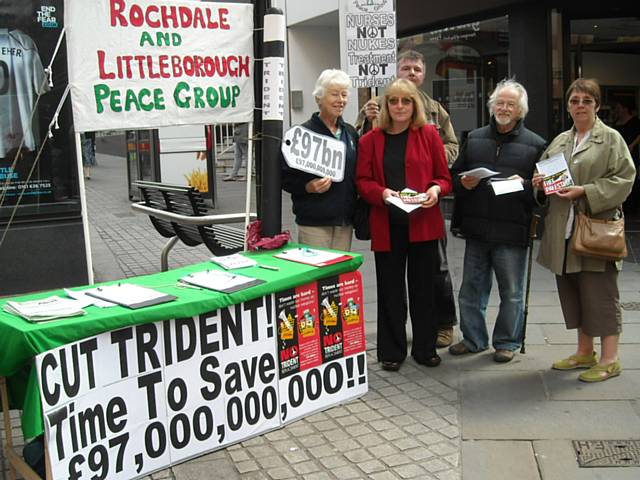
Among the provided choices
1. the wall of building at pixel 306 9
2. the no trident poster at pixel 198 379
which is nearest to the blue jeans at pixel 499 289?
the no trident poster at pixel 198 379

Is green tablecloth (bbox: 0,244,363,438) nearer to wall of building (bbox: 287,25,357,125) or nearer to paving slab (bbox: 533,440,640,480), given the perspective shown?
paving slab (bbox: 533,440,640,480)

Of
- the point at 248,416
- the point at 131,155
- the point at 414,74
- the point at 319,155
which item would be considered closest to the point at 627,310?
the point at 414,74

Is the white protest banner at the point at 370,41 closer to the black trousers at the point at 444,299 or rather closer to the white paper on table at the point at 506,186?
the black trousers at the point at 444,299

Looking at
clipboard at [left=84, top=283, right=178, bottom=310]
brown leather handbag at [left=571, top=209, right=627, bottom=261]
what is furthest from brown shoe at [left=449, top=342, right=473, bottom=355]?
clipboard at [left=84, top=283, right=178, bottom=310]

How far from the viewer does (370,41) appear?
21.2ft

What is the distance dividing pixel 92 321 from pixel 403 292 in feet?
7.79

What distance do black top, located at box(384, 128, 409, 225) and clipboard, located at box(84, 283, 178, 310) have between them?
1791mm

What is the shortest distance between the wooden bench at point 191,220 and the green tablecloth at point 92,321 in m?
1.86

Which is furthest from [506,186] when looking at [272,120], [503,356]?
[272,120]

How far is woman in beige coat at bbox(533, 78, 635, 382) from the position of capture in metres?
4.79

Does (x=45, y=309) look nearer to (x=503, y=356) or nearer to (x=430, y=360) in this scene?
(x=430, y=360)

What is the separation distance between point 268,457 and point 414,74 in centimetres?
288

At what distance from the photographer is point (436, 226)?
16.8 ft

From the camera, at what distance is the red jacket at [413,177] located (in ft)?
16.6
